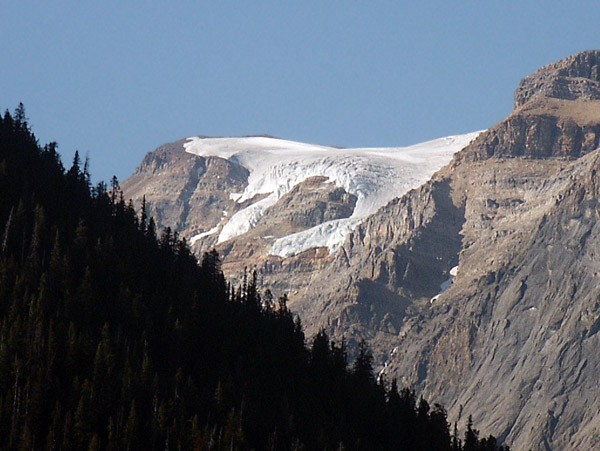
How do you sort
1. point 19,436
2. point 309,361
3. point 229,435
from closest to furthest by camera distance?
point 19,436 → point 229,435 → point 309,361

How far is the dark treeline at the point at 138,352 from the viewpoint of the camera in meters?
119

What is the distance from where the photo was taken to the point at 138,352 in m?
136

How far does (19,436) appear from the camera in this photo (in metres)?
111

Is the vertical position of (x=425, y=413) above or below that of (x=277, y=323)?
below

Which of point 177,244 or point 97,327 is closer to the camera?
point 97,327

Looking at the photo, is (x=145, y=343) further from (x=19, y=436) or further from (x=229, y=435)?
(x=19, y=436)

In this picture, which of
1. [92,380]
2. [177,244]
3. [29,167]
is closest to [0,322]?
[92,380]

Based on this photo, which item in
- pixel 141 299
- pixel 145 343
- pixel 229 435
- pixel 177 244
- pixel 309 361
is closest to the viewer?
pixel 229 435

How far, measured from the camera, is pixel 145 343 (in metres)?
135

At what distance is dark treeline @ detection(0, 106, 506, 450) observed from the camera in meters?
119

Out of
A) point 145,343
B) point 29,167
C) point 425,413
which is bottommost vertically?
point 425,413

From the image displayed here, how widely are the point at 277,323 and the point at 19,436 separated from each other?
63009mm

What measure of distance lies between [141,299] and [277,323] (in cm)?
2683

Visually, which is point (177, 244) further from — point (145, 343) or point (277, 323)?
point (145, 343)
